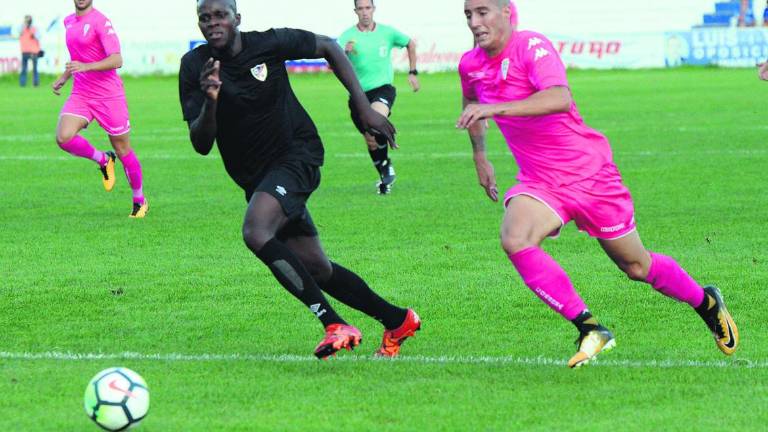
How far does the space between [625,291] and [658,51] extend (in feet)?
130

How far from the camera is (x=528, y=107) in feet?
21.1

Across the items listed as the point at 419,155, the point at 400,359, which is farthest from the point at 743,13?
the point at 400,359

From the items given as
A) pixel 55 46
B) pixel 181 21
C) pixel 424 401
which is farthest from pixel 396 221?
pixel 181 21

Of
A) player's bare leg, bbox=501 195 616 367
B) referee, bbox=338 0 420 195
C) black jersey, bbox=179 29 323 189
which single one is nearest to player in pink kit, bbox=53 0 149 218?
referee, bbox=338 0 420 195

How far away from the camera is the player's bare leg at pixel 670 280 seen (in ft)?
22.5

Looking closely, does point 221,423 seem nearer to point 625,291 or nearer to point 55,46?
point 625,291

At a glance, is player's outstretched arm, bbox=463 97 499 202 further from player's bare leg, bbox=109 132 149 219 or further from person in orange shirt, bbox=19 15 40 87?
person in orange shirt, bbox=19 15 40 87

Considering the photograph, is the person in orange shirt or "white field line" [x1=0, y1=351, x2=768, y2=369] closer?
"white field line" [x1=0, y1=351, x2=768, y2=369]

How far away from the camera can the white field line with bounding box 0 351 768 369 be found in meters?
6.72

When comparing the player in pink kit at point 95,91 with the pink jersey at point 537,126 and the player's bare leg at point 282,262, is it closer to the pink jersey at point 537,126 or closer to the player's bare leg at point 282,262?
the player's bare leg at point 282,262

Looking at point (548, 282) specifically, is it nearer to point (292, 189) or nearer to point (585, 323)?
point (585, 323)

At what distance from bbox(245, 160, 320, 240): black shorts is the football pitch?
60 cm

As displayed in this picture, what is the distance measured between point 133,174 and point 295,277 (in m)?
7.03

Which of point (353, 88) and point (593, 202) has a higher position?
point (353, 88)
